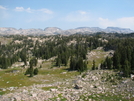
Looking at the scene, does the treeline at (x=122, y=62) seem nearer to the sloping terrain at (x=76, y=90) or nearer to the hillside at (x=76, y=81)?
the hillside at (x=76, y=81)

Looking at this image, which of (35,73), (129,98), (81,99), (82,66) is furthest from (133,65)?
(35,73)

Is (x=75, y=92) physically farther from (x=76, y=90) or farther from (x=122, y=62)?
(x=122, y=62)

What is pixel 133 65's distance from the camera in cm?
6562

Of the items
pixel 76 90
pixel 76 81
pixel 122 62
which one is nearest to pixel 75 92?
pixel 76 90

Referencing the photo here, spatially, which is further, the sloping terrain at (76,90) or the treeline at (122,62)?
the treeline at (122,62)

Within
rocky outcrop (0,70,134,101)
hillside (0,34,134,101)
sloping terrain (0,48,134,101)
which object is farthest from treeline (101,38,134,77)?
rocky outcrop (0,70,134,101)

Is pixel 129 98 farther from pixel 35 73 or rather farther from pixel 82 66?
pixel 35 73

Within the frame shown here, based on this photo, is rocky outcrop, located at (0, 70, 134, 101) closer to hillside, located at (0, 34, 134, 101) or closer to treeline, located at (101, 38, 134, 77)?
hillside, located at (0, 34, 134, 101)

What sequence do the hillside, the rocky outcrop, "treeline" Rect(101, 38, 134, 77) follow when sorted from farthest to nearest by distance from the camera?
1. "treeline" Rect(101, 38, 134, 77)
2. the hillside
3. the rocky outcrop

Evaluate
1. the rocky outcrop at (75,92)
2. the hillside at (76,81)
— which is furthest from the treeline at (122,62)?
the rocky outcrop at (75,92)

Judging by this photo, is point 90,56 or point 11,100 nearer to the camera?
point 11,100

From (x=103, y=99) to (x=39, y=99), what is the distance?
554 inches

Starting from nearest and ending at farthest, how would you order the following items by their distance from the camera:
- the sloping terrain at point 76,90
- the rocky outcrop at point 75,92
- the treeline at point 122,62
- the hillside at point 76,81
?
1. the sloping terrain at point 76,90
2. the rocky outcrop at point 75,92
3. the hillside at point 76,81
4. the treeline at point 122,62

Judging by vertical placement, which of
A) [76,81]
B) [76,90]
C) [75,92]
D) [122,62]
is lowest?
[76,81]
